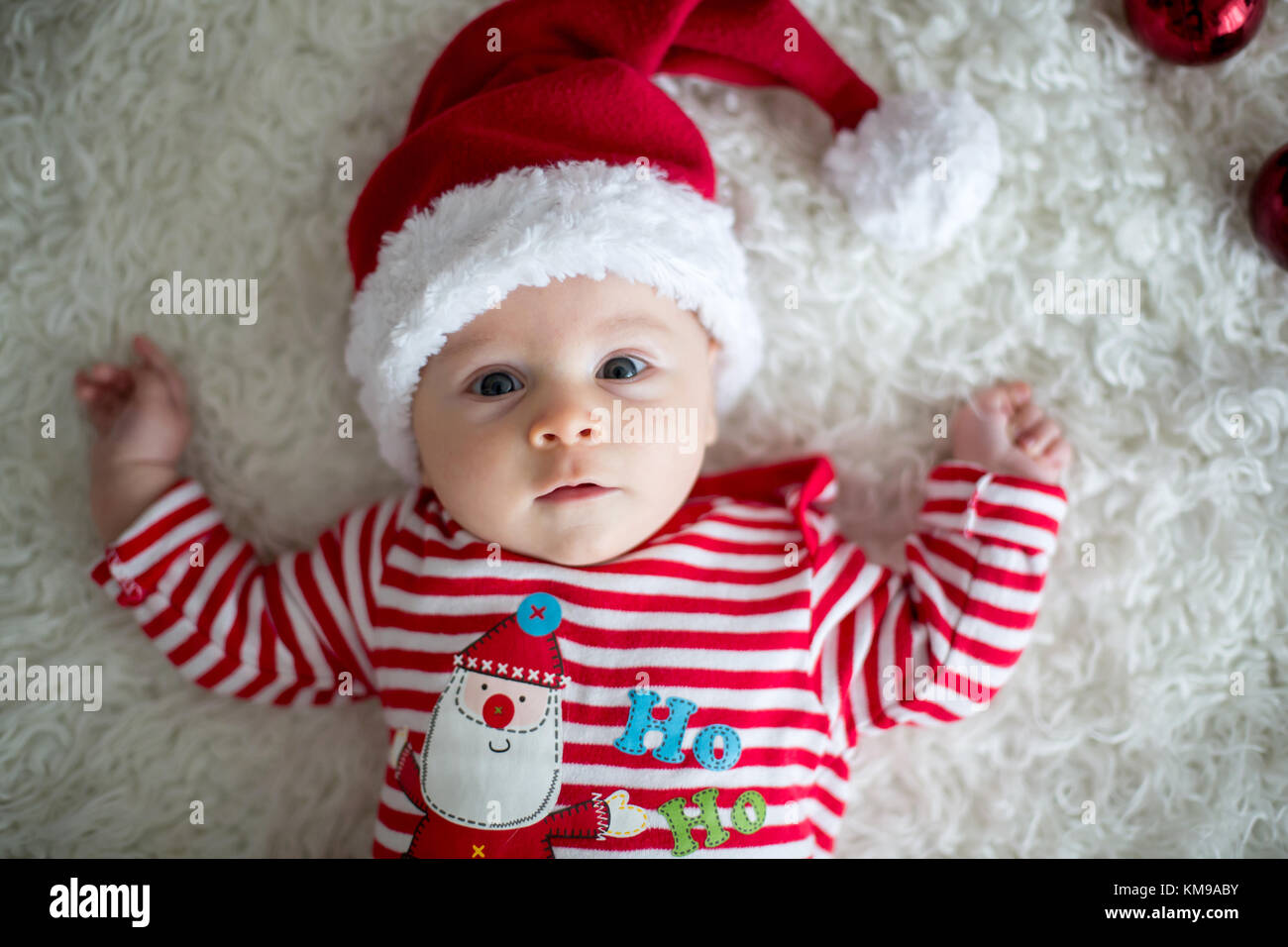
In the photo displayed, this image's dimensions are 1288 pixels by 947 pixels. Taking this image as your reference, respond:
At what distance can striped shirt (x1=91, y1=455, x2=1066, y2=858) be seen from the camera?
1099 millimetres

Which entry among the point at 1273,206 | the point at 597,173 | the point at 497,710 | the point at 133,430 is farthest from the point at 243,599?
the point at 1273,206

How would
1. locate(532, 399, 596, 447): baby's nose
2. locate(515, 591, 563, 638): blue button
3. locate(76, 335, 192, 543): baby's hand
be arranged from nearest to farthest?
locate(532, 399, 596, 447): baby's nose < locate(515, 591, 563, 638): blue button < locate(76, 335, 192, 543): baby's hand

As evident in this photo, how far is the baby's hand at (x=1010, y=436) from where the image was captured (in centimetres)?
120

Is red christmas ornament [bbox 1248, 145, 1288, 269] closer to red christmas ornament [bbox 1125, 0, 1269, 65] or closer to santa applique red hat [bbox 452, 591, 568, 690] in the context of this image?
red christmas ornament [bbox 1125, 0, 1269, 65]

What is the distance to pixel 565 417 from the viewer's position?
1.03 m

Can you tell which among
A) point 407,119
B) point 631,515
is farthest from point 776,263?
point 407,119

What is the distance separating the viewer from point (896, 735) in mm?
1261

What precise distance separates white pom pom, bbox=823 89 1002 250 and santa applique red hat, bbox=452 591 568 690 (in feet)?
1.97

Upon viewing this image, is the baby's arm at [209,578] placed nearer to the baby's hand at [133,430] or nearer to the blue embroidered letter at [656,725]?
the baby's hand at [133,430]

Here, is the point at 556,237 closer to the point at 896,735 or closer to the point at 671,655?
the point at 671,655

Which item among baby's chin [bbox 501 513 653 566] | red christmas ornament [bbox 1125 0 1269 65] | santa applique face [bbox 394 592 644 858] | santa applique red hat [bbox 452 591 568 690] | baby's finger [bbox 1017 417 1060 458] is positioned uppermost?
red christmas ornament [bbox 1125 0 1269 65]

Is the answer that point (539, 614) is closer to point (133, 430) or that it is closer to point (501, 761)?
point (501, 761)

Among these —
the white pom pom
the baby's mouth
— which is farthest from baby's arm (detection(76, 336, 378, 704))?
the white pom pom

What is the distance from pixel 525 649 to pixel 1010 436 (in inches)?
24.4
